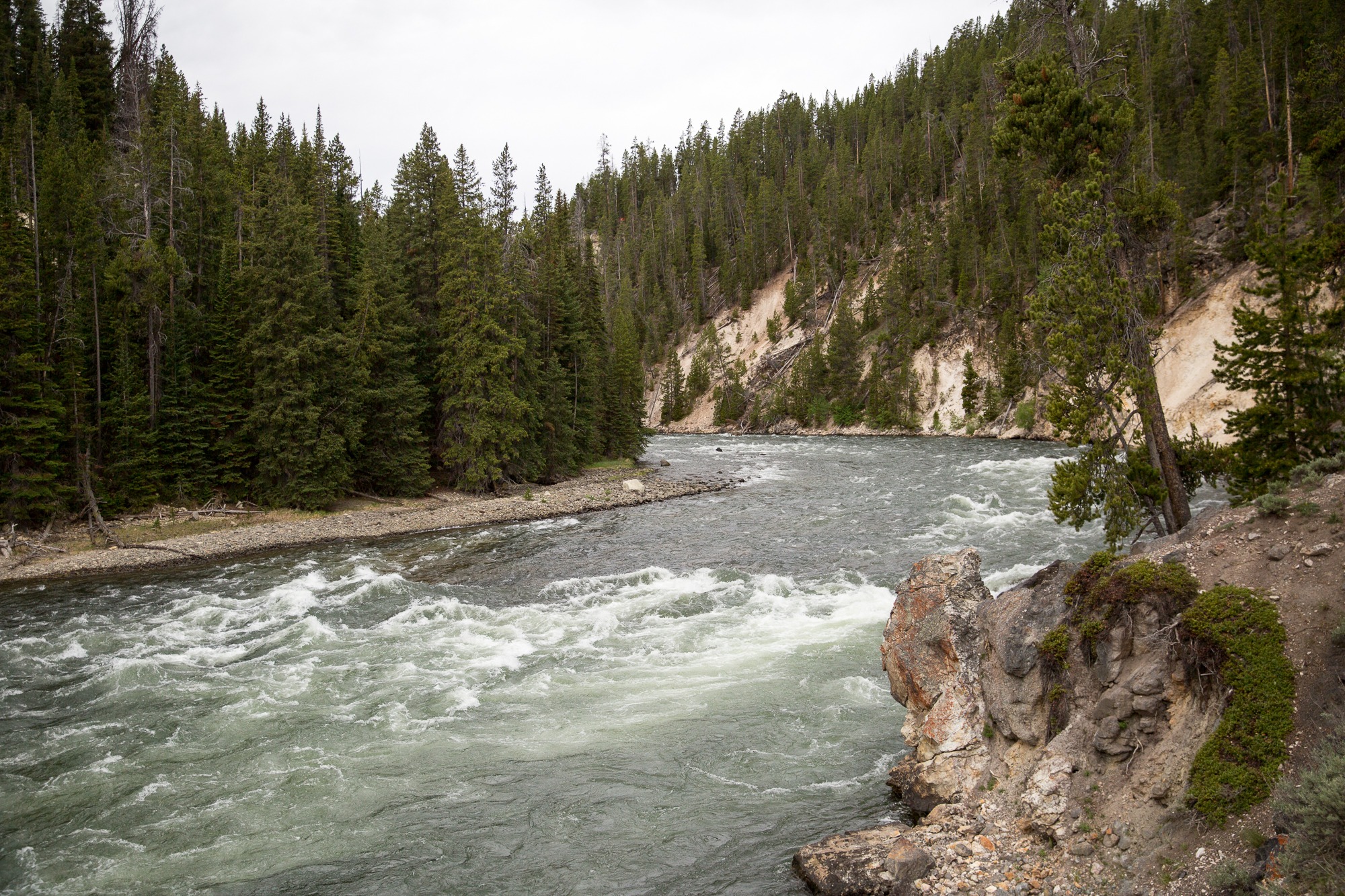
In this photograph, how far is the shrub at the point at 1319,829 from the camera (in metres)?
5.09

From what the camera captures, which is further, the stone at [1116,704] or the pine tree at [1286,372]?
the pine tree at [1286,372]

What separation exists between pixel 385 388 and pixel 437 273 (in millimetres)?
8214

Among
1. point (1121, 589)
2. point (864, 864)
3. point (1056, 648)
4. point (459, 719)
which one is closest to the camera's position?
point (864, 864)

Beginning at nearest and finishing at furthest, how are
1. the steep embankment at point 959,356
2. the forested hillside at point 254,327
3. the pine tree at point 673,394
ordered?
the forested hillside at point 254,327
the steep embankment at point 959,356
the pine tree at point 673,394

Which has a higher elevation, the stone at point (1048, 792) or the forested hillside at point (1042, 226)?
the forested hillside at point (1042, 226)

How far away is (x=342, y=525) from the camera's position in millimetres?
31000

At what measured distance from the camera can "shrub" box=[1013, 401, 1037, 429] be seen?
6247cm

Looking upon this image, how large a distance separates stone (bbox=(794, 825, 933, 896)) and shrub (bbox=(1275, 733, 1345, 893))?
316 centimetres

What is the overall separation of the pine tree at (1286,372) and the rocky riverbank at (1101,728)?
98.3 inches

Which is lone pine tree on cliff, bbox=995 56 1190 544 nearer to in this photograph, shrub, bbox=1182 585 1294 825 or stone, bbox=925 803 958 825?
shrub, bbox=1182 585 1294 825

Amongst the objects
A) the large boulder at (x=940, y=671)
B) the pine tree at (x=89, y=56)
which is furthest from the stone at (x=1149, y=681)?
the pine tree at (x=89, y=56)

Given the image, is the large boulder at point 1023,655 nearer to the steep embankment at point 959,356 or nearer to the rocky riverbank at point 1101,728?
the rocky riverbank at point 1101,728

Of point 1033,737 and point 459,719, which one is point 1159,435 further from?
point 459,719

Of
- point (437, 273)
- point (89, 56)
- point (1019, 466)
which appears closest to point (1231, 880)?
point (1019, 466)
